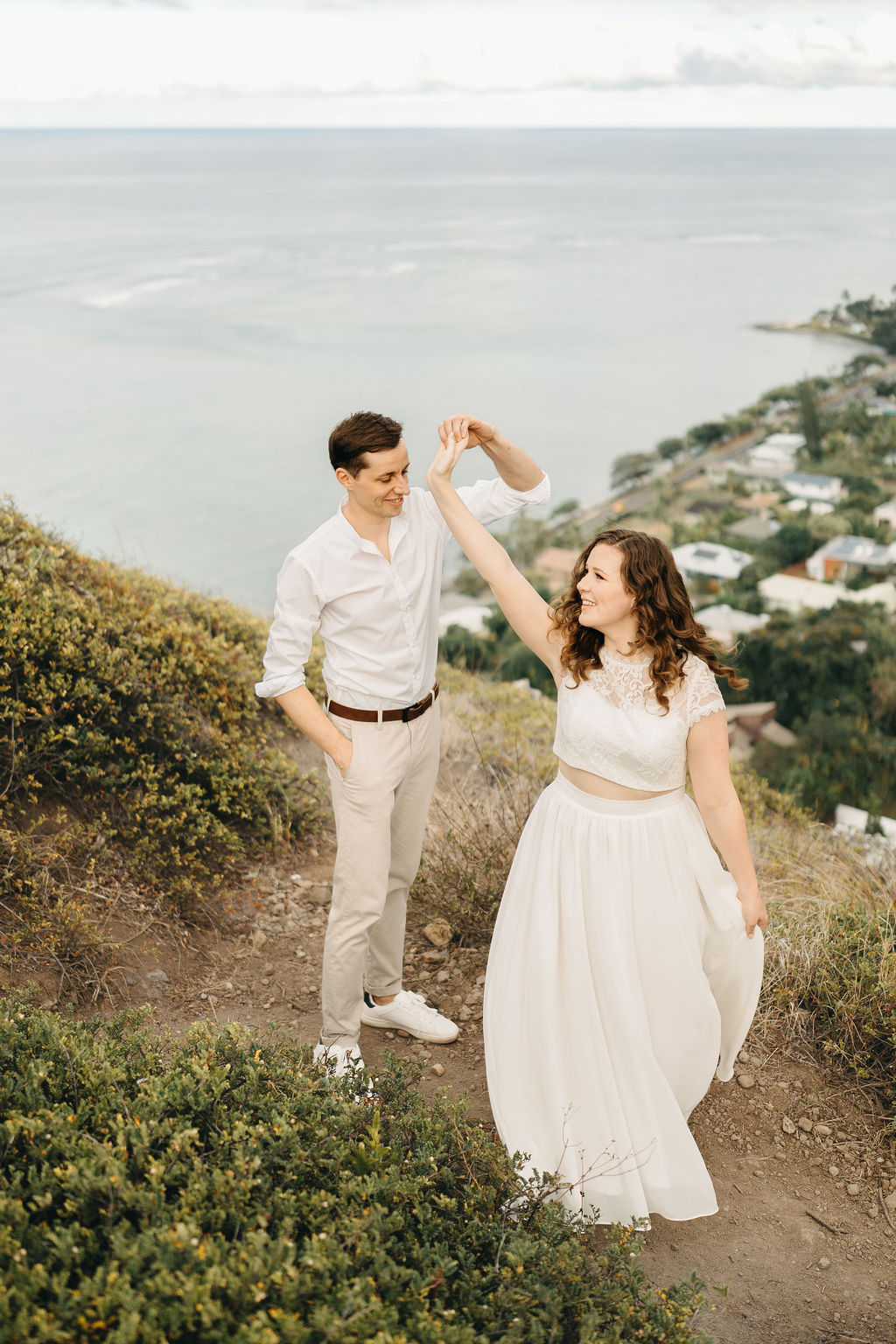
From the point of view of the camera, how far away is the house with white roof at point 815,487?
59.6 m

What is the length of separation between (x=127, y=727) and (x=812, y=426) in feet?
244

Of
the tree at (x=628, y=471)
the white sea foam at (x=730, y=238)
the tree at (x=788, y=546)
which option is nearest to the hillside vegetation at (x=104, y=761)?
the tree at (x=788, y=546)

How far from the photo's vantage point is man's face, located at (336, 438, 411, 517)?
2.84 metres

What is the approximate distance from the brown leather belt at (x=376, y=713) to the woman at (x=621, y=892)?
19.6 inches

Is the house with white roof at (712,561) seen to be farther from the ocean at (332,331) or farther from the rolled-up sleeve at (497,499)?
the rolled-up sleeve at (497,499)

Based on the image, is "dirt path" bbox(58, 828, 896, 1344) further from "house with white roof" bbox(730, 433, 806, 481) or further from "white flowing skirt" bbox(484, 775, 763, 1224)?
"house with white roof" bbox(730, 433, 806, 481)

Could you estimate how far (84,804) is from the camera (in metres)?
→ 4.01

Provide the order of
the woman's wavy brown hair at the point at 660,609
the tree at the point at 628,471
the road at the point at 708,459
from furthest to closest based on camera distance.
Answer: the tree at the point at 628,471 < the road at the point at 708,459 < the woman's wavy brown hair at the point at 660,609

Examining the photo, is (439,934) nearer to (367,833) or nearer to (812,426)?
(367,833)

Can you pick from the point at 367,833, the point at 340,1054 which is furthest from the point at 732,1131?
the point at 367,833

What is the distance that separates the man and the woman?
Answer: 0.24 metres

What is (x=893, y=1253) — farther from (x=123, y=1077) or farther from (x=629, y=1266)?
(x=123, y=1077)

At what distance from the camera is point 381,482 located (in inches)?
113

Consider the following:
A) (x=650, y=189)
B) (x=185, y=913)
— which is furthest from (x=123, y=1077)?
(x=650, y=189)
